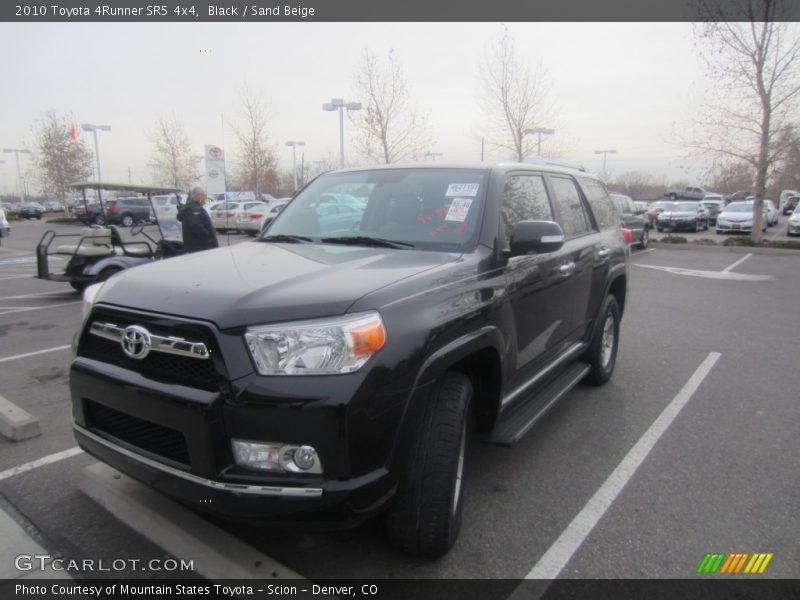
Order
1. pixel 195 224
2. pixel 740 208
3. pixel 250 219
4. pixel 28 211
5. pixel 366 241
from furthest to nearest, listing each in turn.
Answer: pixel 28 211 → pixel 740 208 → pixel 250 219 → pixel 195 224 → pixel 366 241

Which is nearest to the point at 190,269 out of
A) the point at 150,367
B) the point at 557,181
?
the point at 150,367

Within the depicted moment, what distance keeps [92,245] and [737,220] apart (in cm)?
2516

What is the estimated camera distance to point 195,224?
342 inches

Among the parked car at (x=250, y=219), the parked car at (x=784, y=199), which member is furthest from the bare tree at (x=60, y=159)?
the parked car at (x=784, y=199)

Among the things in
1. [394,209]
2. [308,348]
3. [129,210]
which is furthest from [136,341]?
[129,210]

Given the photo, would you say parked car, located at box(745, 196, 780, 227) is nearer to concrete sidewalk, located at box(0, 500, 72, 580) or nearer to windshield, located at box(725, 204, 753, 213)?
windshield, located at box(725, 204, 753, 213)

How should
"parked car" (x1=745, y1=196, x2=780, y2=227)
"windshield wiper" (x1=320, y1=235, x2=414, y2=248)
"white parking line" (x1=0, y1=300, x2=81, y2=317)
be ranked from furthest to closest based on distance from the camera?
"parked car" (x1=745, y1=196, x2=780, y2=227), "white parking line" (x1=0, y1=300, x2=81, y2=317), "windshield wiper" (x1=320, y1=235, x2=414, y2=248)

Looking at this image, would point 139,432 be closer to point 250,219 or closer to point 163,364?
point 163,364

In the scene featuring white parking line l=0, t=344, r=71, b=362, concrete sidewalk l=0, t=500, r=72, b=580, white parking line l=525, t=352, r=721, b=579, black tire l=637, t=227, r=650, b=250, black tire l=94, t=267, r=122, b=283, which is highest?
black tire l=94, t=267, r=122, b=283

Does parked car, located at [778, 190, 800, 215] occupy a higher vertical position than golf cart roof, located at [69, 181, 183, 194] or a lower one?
lower

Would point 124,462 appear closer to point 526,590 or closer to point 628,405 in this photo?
point 526,590

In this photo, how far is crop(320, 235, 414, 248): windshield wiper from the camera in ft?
10.2

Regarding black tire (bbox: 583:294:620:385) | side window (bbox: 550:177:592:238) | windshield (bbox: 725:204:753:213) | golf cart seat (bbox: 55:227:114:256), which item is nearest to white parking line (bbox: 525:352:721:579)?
black tire (bbox: 583:294:620:385)

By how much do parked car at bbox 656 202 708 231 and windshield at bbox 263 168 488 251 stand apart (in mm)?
22988
